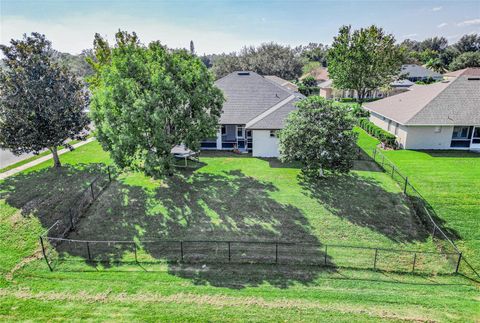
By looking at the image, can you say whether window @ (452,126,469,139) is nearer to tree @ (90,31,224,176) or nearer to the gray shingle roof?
the gray shingle roof

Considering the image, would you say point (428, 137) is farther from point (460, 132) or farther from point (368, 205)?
point (368, 205)

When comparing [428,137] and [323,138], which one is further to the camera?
[428,137]

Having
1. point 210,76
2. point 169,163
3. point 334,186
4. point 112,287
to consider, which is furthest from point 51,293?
point 334,186

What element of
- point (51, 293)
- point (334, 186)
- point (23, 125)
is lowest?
point (51, 293)

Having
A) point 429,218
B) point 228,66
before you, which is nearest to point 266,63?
point 228,66

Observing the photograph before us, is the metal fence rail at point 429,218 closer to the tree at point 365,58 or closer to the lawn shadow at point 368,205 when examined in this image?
the lawn shadow at point 368,205

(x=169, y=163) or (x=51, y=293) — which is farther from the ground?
(x=169, y=163)

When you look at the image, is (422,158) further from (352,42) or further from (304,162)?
(352,42)
